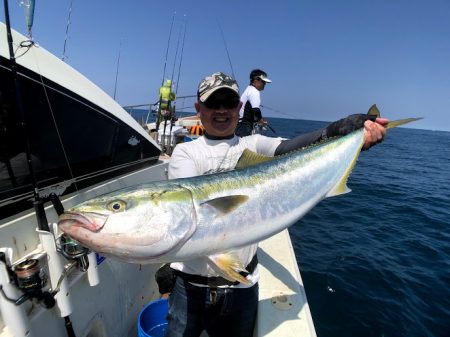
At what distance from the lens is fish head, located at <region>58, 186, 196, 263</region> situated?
4.98 feet

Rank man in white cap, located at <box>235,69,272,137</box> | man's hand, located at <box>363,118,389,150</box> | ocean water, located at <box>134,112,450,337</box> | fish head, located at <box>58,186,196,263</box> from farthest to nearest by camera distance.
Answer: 1. man in white cap, located at <box>235,69,272,137</box>
2. ocean water, located at <box>134,112,450,337</box>
3. man's hand, located at <box>363,118,389,150</box>
4. fish head, located at <box>58,186,196,263</box>

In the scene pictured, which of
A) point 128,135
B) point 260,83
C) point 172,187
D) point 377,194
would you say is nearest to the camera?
point 172,187

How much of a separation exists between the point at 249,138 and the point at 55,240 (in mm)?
1716

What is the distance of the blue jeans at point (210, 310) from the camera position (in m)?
2.30

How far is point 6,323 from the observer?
1.86 metres

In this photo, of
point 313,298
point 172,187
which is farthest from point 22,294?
point 313,298

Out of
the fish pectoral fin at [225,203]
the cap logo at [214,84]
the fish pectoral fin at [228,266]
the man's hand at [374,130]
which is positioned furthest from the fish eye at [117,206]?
the man's hand at [374,130]

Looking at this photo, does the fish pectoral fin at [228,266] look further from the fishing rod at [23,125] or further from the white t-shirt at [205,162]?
the fishing rod at [23,125]

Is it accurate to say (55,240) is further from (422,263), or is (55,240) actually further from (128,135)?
(422,263)

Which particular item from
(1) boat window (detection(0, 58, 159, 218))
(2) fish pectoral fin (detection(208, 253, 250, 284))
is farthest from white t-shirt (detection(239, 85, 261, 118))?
(2) fish pectoral fin (detection(208, 253, 250, 284))

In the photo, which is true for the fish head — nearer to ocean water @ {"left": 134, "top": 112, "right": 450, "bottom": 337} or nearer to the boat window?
the boat window

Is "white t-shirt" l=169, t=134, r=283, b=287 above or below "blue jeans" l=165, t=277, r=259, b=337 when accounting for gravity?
above

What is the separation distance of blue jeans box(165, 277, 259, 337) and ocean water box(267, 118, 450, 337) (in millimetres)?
3359

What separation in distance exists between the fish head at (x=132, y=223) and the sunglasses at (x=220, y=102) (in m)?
0.93
